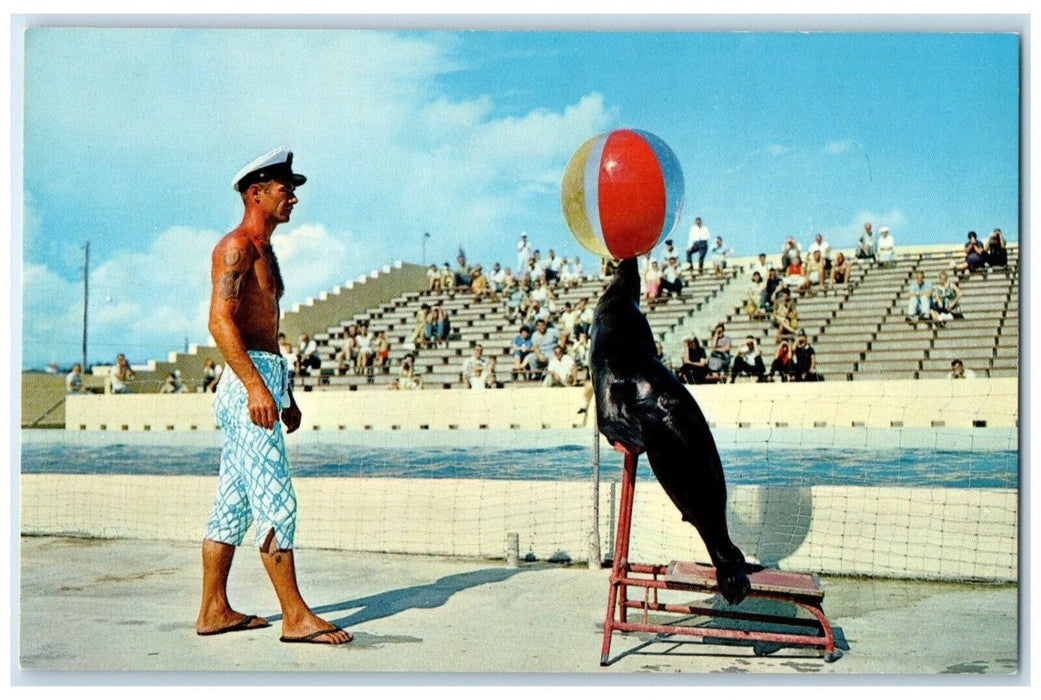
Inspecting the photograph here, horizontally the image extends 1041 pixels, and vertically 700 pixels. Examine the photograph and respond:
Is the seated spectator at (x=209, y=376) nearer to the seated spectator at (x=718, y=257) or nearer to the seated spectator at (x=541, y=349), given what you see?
the seated spectator at (x=541, y=349)

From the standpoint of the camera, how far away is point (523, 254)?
1680 centimetres

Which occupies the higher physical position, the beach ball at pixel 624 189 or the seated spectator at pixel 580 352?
the beach ball at pixel 624 189

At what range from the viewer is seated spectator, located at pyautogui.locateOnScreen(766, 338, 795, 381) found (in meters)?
14.3

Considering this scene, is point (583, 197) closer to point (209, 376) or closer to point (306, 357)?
point (209, 376)

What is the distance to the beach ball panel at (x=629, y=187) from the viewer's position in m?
5.96

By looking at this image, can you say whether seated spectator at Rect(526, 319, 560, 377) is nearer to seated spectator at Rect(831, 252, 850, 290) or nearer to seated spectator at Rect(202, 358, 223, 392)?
seated spectator at Rect(831, 252, 850, 290)

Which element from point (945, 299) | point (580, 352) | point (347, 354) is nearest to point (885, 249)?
point (945, 299)

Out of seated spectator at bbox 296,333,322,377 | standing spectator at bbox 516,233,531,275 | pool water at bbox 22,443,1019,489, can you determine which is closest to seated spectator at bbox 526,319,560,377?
standing spectator at bbox 516,233,531,275

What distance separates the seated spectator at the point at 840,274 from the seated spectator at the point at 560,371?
426cm

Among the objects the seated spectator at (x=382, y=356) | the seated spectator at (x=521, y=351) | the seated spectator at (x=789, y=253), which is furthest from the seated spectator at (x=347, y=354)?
the seated spectator at (x=789, y=253)

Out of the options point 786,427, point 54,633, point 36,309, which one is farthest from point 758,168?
point 54,633

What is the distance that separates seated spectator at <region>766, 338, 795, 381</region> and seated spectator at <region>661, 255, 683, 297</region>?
14.3ft

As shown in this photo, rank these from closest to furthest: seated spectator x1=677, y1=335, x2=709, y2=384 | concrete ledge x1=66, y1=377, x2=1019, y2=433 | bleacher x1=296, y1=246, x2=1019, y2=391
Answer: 1. concrete ledge x1=66, y1=377, x2=1019, y2=433
2. bleacher x1=296, y1=246, x2=1019, y2=391
3. seated spectator x1=677, y1=335, x2=709, y2=384

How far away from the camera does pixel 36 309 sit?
7.76 m
